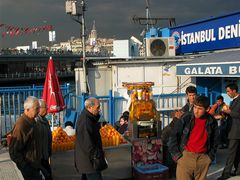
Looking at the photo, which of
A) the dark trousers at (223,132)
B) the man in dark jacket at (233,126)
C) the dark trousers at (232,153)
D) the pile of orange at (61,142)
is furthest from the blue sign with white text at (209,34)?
the pile of orange at (61,142)

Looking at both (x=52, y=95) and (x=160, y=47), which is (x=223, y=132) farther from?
(x=160, y=47)

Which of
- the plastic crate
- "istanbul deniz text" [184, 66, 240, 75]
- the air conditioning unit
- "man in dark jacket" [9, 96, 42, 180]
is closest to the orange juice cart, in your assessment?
the plastic crate

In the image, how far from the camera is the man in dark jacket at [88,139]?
15.4 ft

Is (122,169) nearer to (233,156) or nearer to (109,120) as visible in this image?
(233,156)

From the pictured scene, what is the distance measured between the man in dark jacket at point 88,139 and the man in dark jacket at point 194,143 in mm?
969

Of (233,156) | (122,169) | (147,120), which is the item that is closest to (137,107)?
(147,120)

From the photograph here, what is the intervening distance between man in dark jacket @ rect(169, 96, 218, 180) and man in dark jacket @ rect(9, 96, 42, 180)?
1649mm

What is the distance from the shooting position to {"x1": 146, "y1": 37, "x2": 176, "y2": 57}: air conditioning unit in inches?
527

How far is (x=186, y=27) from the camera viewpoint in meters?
13.9

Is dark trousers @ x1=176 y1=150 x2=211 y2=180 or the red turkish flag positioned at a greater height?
the red turkish flag

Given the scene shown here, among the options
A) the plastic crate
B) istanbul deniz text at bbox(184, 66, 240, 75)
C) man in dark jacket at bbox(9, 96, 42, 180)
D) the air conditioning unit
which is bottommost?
the plastic crate

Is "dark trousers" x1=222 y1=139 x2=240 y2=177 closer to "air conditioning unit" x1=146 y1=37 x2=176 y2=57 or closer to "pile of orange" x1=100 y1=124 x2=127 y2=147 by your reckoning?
"pile of orange" x1=100 y1=124 x2=127 y2=147

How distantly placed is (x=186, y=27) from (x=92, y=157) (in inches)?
396

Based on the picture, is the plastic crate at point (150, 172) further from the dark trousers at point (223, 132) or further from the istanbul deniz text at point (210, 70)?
the istanbul deniz text at point (210, 70)
